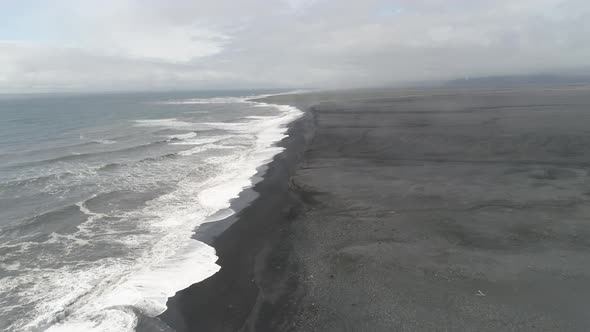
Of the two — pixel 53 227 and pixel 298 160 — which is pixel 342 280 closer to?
pixel 53 227

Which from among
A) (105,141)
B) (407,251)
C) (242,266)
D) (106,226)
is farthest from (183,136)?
(407,251)

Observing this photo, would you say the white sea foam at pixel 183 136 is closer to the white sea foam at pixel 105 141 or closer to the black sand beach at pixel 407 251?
the white sea foam at pixel 105 141

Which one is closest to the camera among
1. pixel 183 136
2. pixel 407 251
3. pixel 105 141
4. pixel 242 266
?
pixel 242 266

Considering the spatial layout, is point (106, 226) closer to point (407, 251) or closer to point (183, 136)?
point (407, 251)

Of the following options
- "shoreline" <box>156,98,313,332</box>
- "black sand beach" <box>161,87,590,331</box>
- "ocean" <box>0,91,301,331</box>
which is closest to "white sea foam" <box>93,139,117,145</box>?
"ocean" <box>0,91,301,331</box>

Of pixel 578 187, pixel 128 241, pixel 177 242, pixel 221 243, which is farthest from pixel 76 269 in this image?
pixel 578 187

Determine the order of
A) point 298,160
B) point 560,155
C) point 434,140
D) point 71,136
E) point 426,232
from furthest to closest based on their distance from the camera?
point 71,136 → point 434,140 → point 298,160 → point 560,155 → point 426,232

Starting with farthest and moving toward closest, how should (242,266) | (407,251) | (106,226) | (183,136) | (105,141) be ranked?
(183,136), (105,141), (106,226), (407,251), (242,266)

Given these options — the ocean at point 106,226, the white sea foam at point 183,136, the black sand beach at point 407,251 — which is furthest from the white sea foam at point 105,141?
the black sand beach at point 407,251
